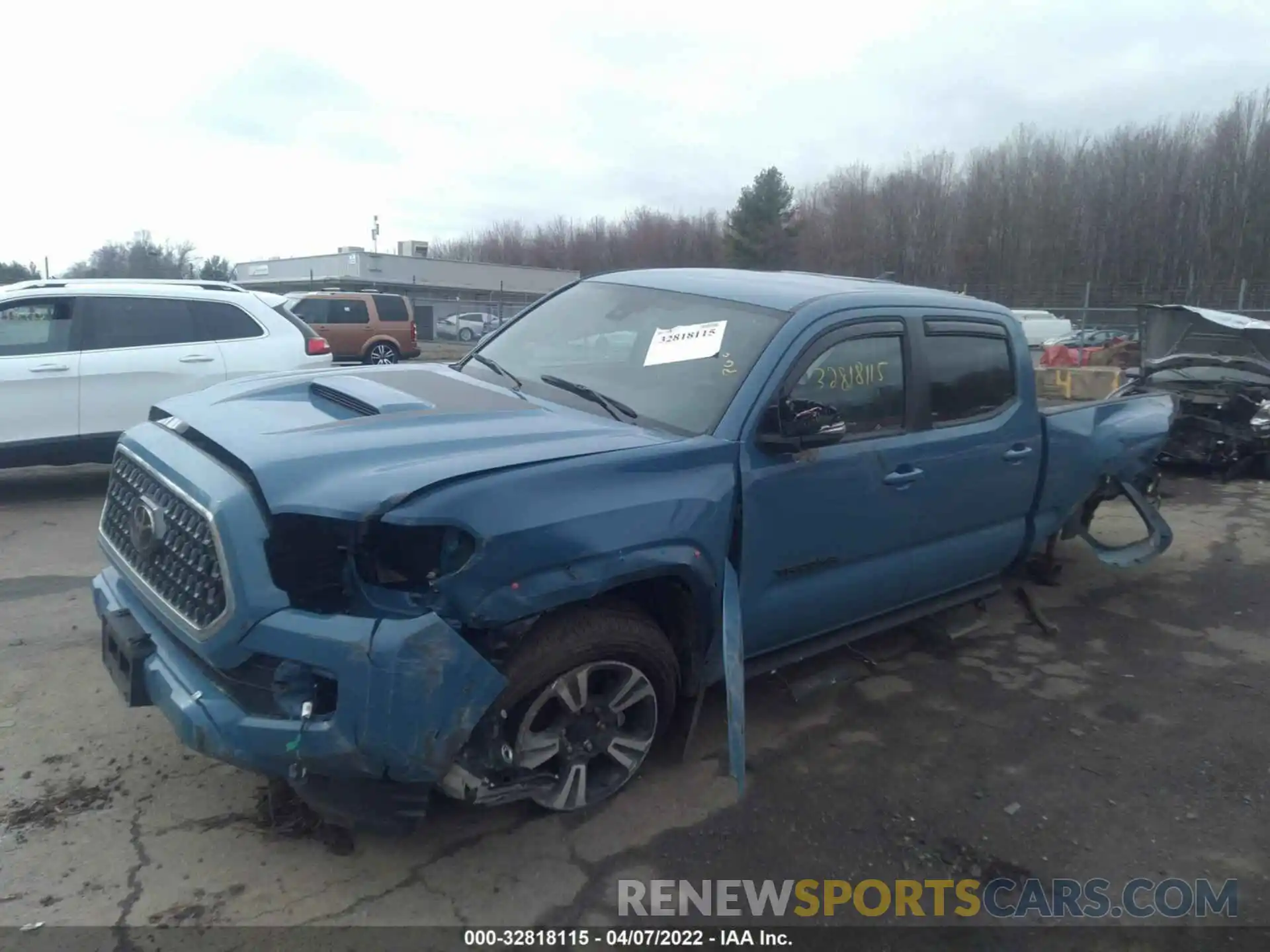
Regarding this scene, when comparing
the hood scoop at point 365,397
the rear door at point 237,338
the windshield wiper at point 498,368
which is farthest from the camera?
the rear door at point 237,338

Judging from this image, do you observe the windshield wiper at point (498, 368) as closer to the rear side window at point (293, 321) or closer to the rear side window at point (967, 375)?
the rear side window at point (967, 375)

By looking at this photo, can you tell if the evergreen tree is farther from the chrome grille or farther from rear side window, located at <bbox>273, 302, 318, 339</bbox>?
the chrome grille

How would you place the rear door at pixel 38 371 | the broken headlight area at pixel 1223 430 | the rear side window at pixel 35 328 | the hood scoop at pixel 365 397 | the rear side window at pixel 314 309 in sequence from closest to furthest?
the hood scoop at pixel 365 397 < the rear door at pixel 38 371 < the rear side window at pixel 35 328 < the broken headlight area at pixel 1223 430 < the rear side window at pixel 314 309

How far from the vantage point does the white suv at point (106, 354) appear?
23.5ft

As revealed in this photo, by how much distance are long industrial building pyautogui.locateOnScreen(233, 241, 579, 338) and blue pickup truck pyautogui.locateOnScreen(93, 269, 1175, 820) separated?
130 ft

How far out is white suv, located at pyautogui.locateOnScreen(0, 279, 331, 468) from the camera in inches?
282

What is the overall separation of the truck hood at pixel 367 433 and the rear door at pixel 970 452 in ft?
5.14

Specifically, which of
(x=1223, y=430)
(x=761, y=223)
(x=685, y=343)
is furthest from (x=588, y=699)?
(x=761, y=223)

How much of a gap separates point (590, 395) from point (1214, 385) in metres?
8.53

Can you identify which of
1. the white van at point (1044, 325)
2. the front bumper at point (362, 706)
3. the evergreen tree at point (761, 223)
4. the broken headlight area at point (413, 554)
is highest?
the evergreen tree at point (761, 223)

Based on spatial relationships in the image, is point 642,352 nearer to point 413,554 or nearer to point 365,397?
point 365,397

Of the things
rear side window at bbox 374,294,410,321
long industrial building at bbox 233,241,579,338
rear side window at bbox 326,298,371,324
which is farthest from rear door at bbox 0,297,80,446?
long industrial building at bbox 233,241,579,338

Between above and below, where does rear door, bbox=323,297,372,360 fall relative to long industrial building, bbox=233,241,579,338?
below

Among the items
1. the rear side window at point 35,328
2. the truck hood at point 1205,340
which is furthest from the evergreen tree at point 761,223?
the rear side window at point 35,328
